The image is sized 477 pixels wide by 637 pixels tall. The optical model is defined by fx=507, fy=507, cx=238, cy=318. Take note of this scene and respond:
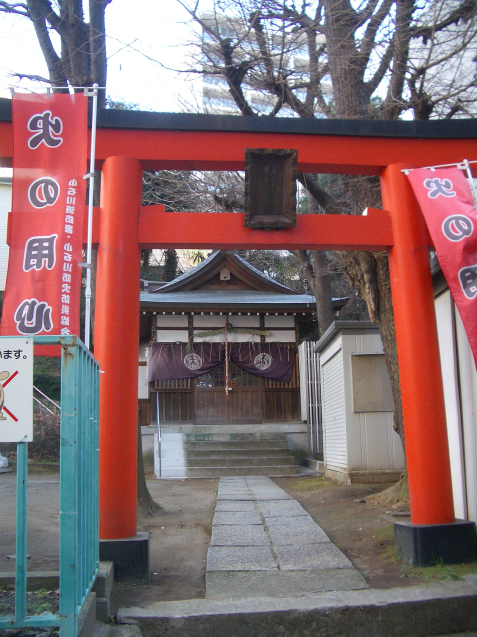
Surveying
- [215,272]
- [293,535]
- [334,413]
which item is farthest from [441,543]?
[215,272]

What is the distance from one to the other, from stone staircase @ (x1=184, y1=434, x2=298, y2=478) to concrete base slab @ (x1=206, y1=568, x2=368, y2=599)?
8.00 metres

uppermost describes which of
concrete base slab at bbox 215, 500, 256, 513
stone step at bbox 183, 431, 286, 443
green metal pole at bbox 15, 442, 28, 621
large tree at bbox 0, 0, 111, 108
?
large tree at bbox 0, 0, 111, 108

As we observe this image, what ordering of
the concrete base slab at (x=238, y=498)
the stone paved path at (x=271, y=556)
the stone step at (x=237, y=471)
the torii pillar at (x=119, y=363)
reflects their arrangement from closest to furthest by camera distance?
the stone paved path at (x=271, y=556) → the torii pillar at (x=119, y=363) → the concrete base slab at (x=238, y=498) → the stone step at (x=237, y=471)

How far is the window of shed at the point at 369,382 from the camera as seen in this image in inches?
373

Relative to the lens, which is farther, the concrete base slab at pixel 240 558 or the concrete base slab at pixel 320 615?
the concrete base slab at pixel 240 558

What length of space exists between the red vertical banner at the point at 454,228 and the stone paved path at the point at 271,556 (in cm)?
214

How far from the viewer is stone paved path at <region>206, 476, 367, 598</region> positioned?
3.84m

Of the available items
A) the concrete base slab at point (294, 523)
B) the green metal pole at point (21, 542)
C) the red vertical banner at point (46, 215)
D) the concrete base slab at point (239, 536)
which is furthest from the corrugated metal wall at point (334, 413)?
the green metal pole at point (21, 542)

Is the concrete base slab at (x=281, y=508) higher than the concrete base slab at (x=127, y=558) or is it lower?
lower

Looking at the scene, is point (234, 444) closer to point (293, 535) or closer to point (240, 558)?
point (293, 535)

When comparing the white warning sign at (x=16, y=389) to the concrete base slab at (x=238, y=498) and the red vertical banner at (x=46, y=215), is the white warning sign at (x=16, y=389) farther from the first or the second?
the concrete base slab at (x=238, y=498)

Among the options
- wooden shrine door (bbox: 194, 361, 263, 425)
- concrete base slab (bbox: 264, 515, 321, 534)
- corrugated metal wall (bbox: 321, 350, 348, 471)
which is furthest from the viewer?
wooden shrine door (bbox: 194, 361, 263, 425)

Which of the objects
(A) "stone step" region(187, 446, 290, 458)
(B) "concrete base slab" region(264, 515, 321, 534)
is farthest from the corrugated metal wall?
(B) "concrete base slab" region(264, 515, 321, 534)

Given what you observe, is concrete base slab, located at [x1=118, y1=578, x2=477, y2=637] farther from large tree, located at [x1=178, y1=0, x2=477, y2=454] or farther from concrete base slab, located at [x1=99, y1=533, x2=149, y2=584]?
large tree, located at [x1=178, y1=0, x2=477, y2=454]
